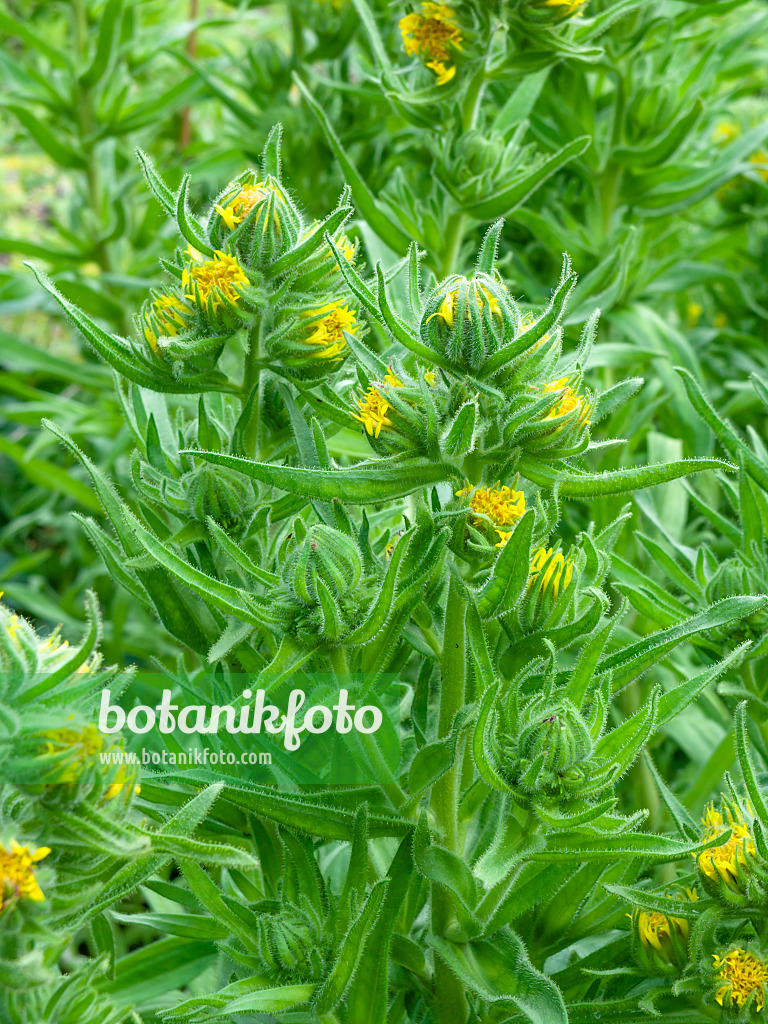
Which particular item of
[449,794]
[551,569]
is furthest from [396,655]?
[551,569]

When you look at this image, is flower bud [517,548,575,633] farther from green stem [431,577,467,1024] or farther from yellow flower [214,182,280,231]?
yellow flower [214,182,280,231]

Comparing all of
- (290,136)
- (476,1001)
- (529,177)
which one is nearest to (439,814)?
(476,1001)

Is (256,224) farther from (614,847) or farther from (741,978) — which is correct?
(741,978)

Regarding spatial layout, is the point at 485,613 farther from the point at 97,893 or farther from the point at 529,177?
the point at 529,177

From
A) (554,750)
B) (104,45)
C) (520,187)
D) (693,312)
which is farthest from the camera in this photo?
(693,312)

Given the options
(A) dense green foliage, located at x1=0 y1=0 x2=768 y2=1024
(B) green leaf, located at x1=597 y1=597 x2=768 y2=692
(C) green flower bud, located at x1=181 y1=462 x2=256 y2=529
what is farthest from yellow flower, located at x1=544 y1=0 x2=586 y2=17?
(B) green leaf, located at x1=597 y1=597 x2=768 y2=692

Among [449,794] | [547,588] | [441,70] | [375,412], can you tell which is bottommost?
Answer: [449,794]
